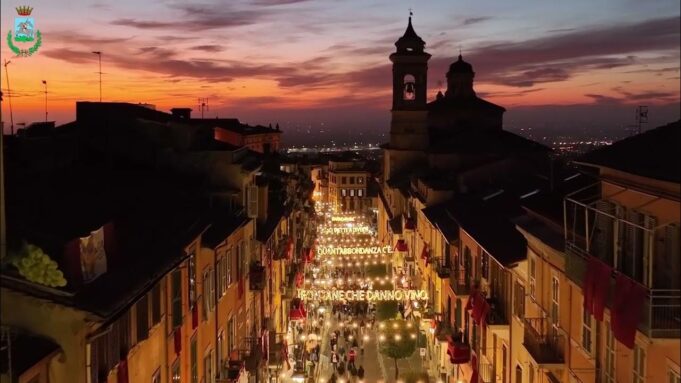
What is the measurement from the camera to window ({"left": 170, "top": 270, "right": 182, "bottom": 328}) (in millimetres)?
20391

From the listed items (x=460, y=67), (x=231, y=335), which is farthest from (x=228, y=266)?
(x=460, y=67)

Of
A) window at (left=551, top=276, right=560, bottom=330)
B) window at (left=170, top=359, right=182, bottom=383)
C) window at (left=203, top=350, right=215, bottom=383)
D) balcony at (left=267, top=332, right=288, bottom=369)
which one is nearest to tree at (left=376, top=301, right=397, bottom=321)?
balcony at (left=267, top=332, right=288, bottom=369)

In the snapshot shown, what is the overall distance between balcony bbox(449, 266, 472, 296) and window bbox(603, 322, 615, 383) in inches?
668

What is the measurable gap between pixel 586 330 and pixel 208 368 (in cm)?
1292

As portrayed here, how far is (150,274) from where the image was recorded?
53.2 ft

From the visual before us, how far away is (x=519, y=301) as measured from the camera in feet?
85.5

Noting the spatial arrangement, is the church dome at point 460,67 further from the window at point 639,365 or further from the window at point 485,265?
the window at point 639,365

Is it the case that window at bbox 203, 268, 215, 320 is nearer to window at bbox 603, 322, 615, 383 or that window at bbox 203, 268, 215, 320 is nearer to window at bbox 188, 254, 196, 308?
window at bbox 188, 254, 196, 308

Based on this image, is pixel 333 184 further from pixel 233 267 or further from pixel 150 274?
pixel 150 274

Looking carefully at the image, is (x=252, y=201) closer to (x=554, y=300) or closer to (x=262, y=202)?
(x=262, y=202)

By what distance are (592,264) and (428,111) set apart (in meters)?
62.9

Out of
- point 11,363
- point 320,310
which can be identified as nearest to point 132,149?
point 11,363

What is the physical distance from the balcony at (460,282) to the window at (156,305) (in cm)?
1900

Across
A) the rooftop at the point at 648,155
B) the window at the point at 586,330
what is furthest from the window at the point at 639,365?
the rooftop at the point at 648,155
